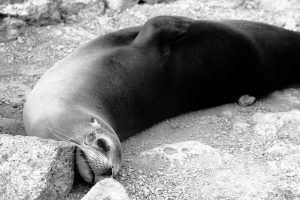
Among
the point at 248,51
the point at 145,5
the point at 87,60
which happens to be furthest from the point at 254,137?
the point at 145,5

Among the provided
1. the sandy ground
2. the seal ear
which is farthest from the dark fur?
the sandy ground

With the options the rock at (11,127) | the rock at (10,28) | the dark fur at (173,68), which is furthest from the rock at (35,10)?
the rock at (11,127)

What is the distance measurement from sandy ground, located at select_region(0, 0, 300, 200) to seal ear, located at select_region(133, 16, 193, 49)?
0.73 m

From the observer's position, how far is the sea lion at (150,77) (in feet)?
14.7

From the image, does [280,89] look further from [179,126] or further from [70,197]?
[70,197]

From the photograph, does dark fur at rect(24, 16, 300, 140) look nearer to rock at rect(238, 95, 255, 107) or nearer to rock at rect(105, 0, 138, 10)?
rock at rect(238, 95, 255, 107)

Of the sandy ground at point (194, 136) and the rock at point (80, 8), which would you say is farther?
the rock at point (80, 8)

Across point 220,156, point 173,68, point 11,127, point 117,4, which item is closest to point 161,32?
point 173,68

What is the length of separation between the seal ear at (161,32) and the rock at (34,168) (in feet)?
5.93

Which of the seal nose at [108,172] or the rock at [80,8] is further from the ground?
the seal nose at [108,172]

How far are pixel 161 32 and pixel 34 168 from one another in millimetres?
2189

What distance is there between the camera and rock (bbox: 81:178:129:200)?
11.9ft

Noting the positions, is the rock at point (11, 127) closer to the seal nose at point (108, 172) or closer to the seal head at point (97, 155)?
the seal head at point (97, 155)

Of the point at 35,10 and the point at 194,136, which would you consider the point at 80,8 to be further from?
the point at 194,136
